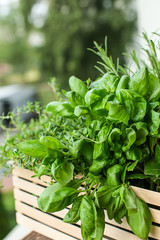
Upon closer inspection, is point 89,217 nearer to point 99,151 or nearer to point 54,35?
point 99,151

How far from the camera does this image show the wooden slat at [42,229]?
0.50 metres

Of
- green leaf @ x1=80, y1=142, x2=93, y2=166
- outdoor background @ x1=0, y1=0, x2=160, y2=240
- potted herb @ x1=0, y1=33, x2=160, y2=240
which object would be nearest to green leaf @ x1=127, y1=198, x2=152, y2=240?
potted herb @ x1=0, y1=33, x2=160, y2=240

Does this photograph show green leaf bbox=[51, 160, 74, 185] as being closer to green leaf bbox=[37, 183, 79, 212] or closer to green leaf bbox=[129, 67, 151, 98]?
green leaf bbox=[37, 183, 79, 212]

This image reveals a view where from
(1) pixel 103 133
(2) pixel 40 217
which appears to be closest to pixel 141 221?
(1) pixel 103 133

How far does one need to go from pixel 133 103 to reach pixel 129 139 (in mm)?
57

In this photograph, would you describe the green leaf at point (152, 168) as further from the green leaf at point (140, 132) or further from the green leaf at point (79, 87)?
the green leaf at point (79, 87)

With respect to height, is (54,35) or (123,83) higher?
(54,35)

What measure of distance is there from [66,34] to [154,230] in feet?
12.7

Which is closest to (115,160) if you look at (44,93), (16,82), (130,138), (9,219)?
(130,138)

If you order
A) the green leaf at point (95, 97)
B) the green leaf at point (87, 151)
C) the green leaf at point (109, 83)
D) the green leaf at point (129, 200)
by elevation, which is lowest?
the green leaf at point (129, 200)

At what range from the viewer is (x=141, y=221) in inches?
13.8

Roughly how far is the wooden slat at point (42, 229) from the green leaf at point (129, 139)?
0.82 feet

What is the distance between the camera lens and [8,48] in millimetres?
3861

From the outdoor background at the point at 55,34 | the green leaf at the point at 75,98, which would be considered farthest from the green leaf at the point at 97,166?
the outdoor background at the point at 55,34
